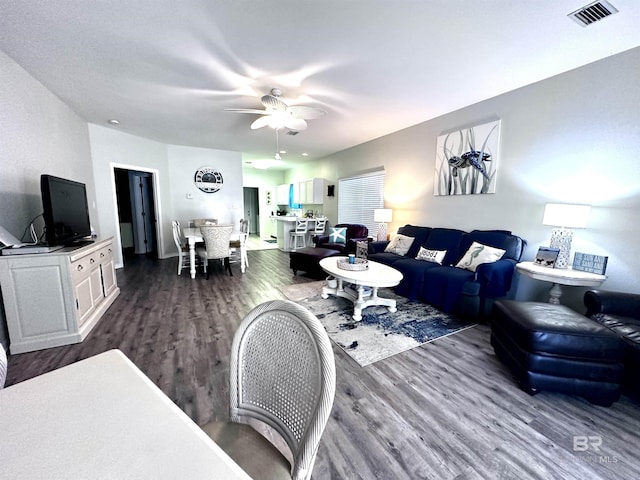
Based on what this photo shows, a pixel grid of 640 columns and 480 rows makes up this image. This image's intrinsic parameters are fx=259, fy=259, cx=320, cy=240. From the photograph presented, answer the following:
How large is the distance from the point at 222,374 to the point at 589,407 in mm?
2581

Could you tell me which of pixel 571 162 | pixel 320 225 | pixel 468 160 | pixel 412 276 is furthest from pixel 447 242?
pixel 320 225

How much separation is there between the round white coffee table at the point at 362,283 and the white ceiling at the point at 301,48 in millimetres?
2140

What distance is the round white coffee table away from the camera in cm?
279

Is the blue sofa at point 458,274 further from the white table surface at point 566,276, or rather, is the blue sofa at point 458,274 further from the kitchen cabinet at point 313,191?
the kitchen cabinet at point 313,191

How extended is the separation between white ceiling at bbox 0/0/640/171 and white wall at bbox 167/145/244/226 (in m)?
2.53

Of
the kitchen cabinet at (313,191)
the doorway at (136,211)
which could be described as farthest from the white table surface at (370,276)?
the doorway at (136,211)

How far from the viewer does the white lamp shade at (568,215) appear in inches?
94.9

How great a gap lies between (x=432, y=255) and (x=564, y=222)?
1488mm

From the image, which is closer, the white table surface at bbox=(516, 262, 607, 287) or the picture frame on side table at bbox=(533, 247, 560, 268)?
the white table surface at bbox=(516, 262, 607, 287)

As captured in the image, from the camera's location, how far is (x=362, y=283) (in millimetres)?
2762

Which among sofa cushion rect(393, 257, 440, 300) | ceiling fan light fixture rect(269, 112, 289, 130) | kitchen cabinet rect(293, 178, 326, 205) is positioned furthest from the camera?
kitchen cabinet rect(293, 178, 326, 205)

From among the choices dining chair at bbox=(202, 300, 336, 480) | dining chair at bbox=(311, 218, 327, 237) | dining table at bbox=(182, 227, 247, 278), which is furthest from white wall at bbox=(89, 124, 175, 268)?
dining chair at bbox=(202, 300, 336, 480)

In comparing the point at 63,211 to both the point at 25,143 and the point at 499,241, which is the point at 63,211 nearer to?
the point at 25,143

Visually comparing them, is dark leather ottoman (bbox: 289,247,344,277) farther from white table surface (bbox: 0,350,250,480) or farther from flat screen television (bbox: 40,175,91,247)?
white table surface (bbox: 0,350,250,480)
